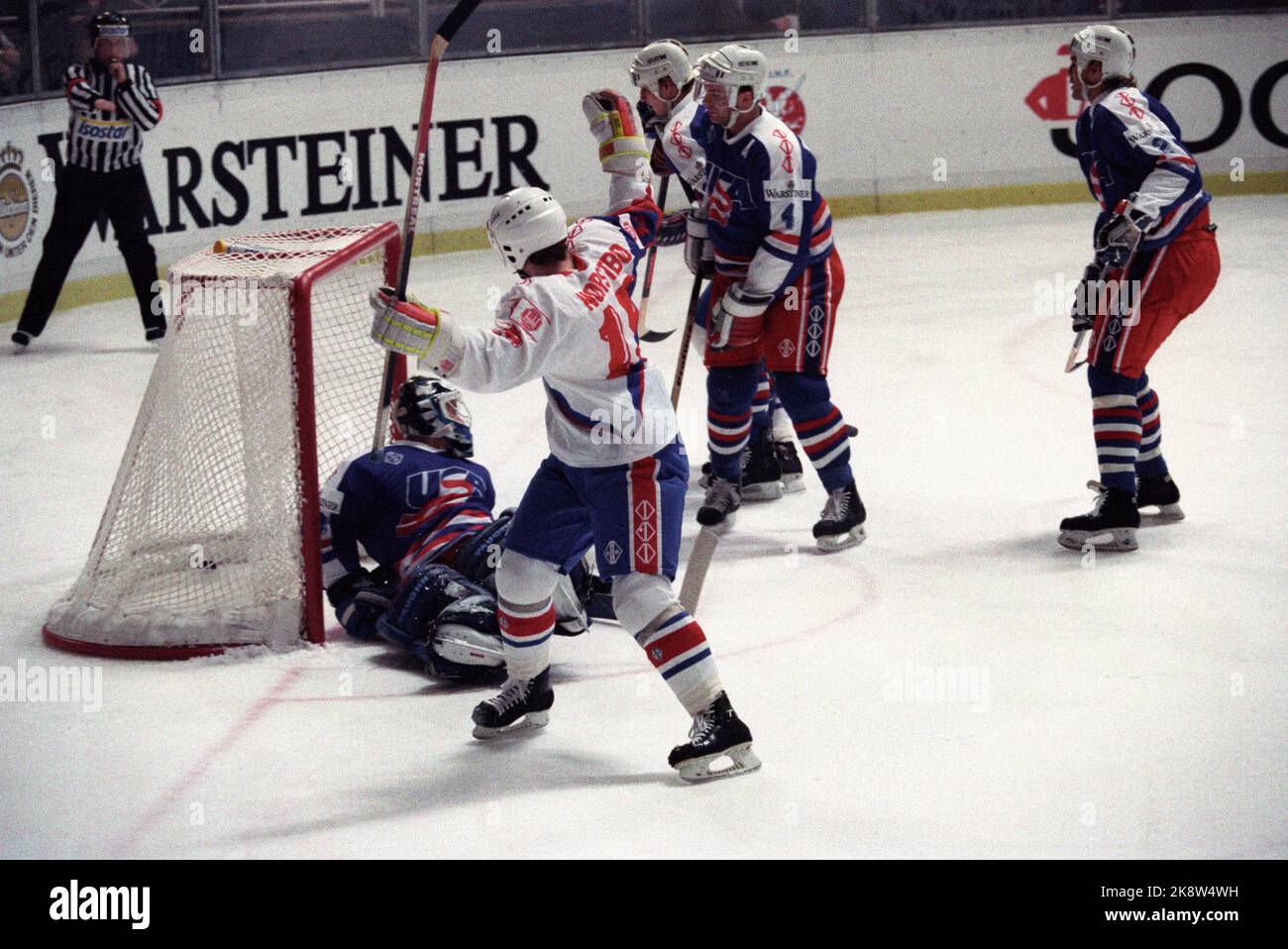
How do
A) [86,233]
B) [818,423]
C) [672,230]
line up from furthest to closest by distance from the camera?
1. [86,233]
2. [672,230]
3. [818,423]

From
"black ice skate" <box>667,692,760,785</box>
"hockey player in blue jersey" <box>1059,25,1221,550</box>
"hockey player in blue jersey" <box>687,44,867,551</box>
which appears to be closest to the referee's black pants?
"hockey player in blue jersey" <box>687,44,867,551</box>

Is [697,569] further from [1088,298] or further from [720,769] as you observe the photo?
[1088,298]

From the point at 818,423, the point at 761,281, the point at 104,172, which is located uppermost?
the point at 104,172

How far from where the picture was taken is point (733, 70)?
480 cm

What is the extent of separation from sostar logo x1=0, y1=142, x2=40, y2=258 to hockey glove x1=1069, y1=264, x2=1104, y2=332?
5023 millimetres

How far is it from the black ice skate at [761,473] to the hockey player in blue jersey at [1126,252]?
1.01m

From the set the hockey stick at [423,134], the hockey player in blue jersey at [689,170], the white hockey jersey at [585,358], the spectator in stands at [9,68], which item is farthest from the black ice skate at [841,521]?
the spectator in stands at [9,68]

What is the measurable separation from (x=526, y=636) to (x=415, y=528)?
0.72 m

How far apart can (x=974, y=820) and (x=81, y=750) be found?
1787 millimetres

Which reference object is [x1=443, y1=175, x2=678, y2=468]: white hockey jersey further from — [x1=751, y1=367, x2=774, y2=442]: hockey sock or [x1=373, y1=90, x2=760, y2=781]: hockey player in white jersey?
[x1=751, y1=367, x2=774, y2=442]: hockey sock

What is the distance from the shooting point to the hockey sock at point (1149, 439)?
5.12 metres

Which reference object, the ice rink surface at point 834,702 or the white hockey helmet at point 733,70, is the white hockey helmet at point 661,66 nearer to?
the white hockey helmet at point 733,70

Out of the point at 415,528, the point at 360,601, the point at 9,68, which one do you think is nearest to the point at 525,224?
the point at 415,528

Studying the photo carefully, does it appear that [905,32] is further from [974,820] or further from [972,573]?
[974,820]
